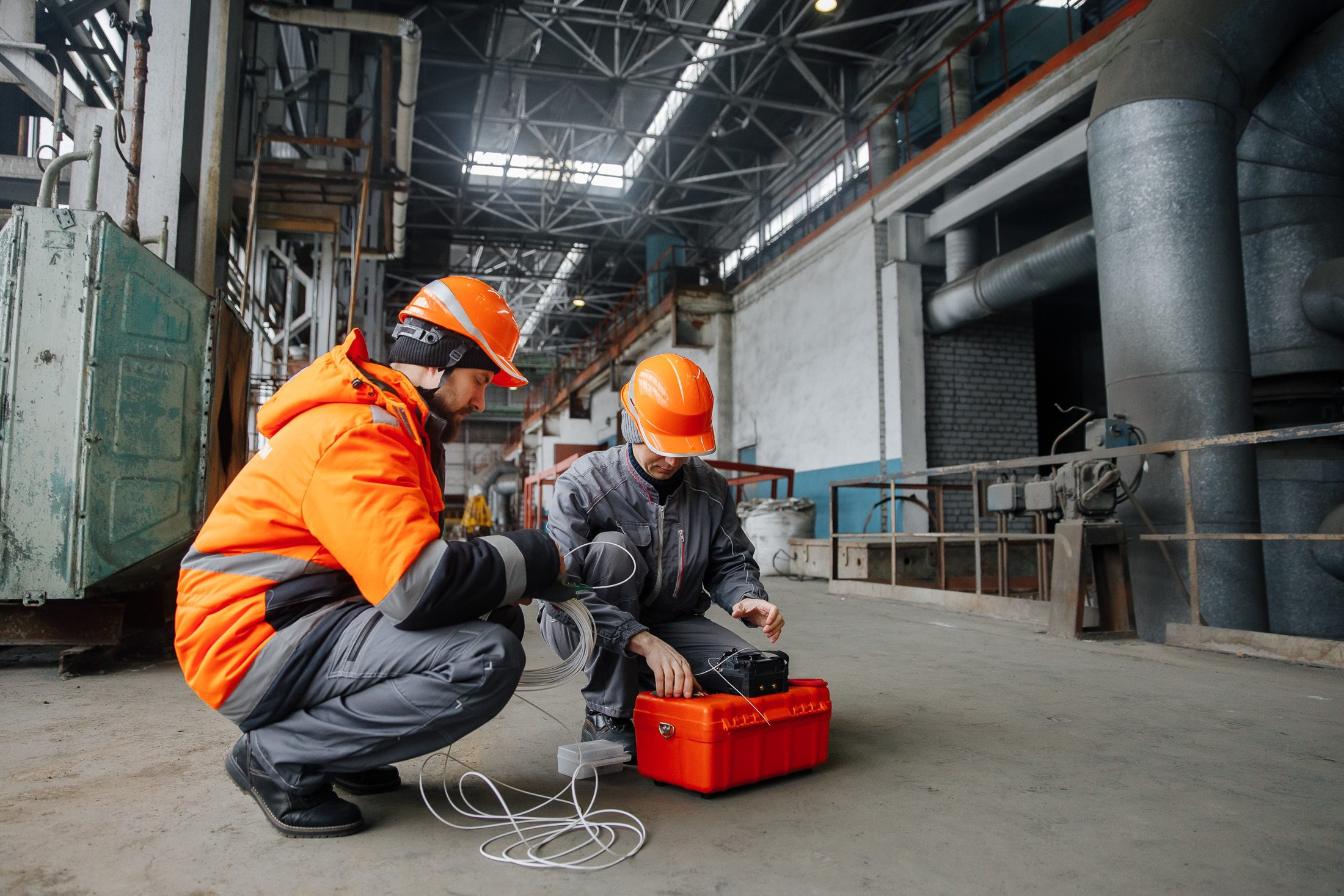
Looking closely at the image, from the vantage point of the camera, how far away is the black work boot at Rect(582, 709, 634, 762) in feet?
7.87

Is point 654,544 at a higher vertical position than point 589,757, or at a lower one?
higher

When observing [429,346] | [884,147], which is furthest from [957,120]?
[429,346]

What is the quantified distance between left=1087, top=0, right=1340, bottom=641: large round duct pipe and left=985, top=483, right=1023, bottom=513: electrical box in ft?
2.75

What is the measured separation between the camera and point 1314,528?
573cm

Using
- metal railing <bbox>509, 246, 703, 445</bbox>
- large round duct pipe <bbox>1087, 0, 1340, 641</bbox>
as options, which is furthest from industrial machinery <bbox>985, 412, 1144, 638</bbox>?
metal railing <bbox>509, 246, 703, 445</bbox>

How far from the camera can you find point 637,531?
2.54 metres

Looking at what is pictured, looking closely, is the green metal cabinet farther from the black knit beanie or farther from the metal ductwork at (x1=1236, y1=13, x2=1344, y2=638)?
the metal ductwork at (x1=1236, y1=13, x2=1344, y2=638)

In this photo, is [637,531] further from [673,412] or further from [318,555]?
[318,555]

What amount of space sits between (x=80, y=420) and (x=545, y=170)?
14.0 m

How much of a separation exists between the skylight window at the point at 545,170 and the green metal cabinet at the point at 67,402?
13.2 m

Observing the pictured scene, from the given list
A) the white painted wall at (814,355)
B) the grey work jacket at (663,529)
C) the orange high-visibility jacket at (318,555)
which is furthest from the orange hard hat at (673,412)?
the white painted wall at (814,355)

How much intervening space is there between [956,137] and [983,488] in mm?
4333

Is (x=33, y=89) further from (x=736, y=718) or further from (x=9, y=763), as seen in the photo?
(x=736, y=718)

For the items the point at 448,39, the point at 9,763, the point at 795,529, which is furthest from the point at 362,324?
the point at 9,763
